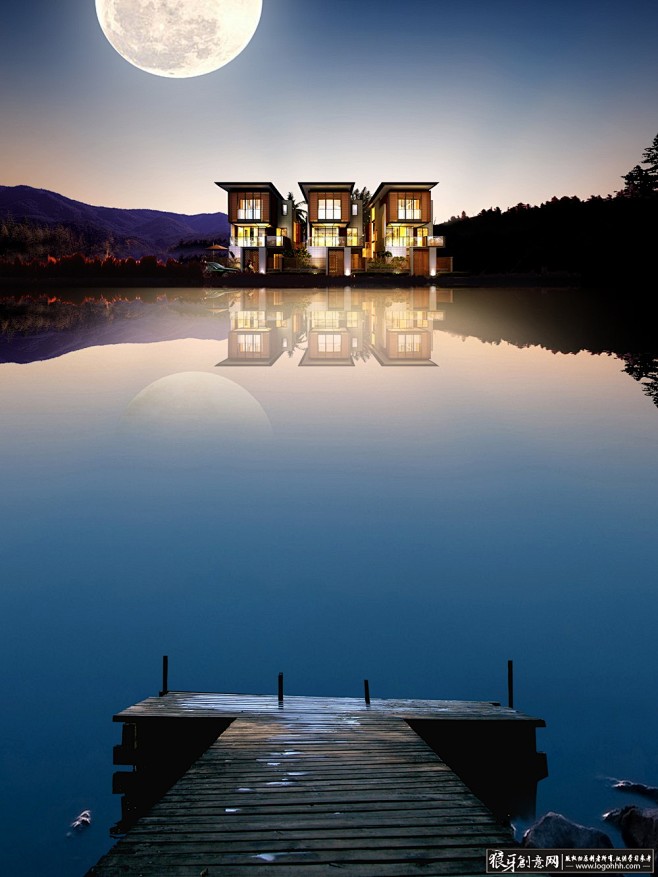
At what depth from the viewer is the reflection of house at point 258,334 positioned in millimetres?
28034

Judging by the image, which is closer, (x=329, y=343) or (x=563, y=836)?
(x=563, y=836)

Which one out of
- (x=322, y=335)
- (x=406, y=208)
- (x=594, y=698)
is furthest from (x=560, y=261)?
(x=594, y=698)

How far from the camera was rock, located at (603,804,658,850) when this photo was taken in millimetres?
5312

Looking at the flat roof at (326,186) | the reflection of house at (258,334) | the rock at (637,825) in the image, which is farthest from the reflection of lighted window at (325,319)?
the flat roof at (326,186)

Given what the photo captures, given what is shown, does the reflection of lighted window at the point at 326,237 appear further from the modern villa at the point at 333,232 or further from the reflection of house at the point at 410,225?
the reflection of house at the point at 410,225

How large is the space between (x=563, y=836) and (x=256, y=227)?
74.2 m

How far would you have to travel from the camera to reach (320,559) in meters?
10.3

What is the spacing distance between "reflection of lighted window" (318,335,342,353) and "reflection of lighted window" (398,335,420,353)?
271 cm

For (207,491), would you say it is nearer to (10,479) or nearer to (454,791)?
(10,479)

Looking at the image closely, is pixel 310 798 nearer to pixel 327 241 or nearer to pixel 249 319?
pixel 249 319

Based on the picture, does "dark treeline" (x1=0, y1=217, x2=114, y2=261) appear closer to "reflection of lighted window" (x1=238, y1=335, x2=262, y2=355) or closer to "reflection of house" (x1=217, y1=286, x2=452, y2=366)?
"reflection of house" (x1=217, y1=286, x2=452, y2=366)

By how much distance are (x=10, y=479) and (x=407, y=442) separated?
340 inches

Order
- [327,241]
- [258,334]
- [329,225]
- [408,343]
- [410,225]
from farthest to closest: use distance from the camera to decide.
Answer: [327,241] → [329,225] → [410,225] → [258,334] → [408,343]

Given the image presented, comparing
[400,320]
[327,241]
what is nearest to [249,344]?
Answer: [400,320]
